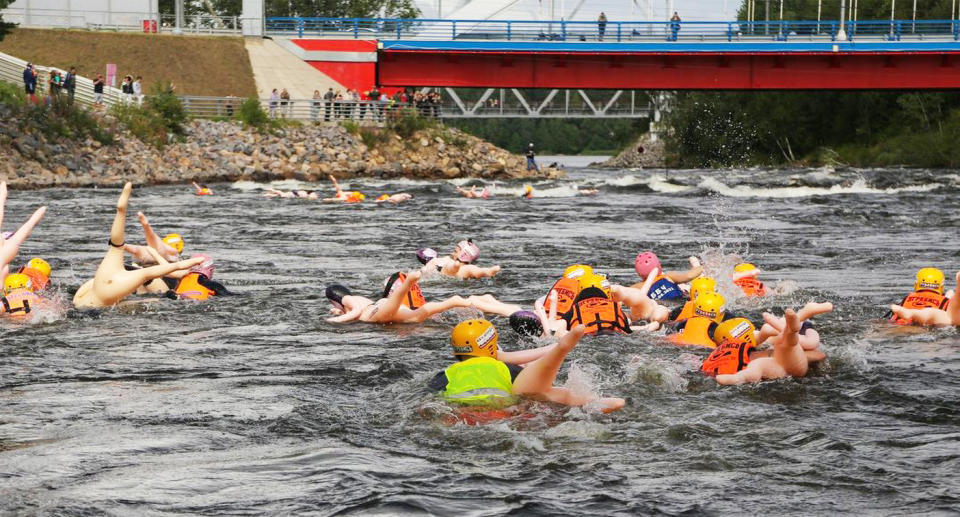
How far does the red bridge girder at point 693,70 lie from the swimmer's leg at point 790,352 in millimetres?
45754

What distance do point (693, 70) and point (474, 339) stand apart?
1909 inches

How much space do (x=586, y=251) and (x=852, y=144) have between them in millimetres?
56087

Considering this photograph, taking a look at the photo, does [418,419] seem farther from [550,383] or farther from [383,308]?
[383,308]

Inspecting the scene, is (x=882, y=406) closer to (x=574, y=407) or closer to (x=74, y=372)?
(x=574, y=407)

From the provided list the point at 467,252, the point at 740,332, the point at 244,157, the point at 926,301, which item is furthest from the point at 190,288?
the point at 244,157

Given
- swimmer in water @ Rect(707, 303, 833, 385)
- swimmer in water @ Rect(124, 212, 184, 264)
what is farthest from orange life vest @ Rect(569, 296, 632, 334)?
swimmer in water @ Rect(124, 212, 184, 264)

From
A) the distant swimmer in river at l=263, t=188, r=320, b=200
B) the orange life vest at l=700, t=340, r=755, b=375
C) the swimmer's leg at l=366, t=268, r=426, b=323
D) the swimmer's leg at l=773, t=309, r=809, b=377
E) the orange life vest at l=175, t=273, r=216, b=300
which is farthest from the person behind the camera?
the distant swimmer in river at l=263, t=188, r=320, b=200

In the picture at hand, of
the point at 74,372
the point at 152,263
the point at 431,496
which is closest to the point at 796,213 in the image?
the point at 152,263

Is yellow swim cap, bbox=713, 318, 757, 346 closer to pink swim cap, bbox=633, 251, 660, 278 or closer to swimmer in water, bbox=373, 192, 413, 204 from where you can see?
pink swim cap, bbox=633, 251, 660, 278

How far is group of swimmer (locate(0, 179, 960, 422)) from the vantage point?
923 centimetres

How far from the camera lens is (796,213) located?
107 ft

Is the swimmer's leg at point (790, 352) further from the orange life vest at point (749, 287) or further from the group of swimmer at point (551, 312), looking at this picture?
the orange life vest at point (749, 287)

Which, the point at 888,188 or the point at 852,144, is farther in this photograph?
the point at 852,144

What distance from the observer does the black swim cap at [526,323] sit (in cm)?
1155
